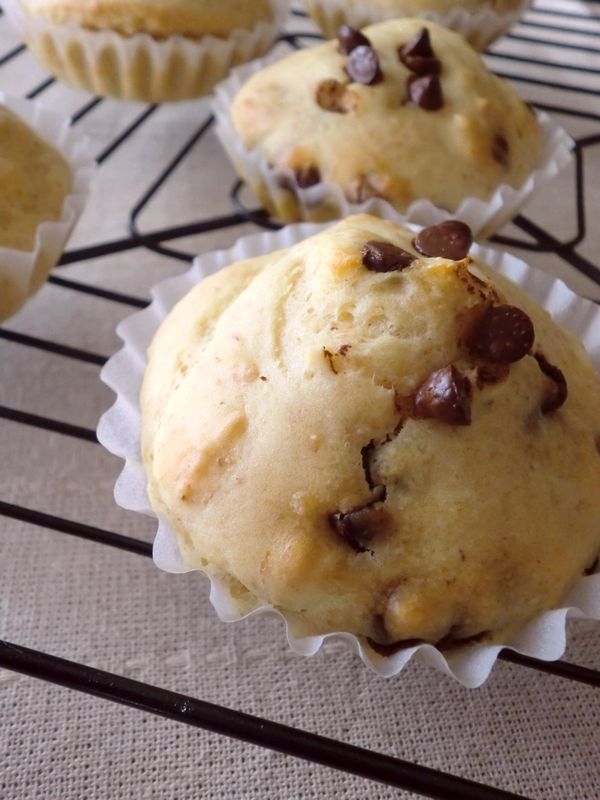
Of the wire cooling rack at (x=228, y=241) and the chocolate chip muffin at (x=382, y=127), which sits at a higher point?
the chocolate chip muffin at (x=382, y=127)

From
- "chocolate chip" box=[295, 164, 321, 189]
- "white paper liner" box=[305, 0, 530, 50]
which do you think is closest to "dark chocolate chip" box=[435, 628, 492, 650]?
"chocolate chip" box=[295, 164, 321, 189]

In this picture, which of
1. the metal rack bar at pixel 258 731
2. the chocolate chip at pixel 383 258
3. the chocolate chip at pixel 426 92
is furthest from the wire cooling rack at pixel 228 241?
the chocolate chip at pixel 383 258

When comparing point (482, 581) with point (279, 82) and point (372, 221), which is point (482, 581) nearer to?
point (372, 221)

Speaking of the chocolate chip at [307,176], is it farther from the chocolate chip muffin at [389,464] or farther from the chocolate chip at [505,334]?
the chocolate chip at [505,334]

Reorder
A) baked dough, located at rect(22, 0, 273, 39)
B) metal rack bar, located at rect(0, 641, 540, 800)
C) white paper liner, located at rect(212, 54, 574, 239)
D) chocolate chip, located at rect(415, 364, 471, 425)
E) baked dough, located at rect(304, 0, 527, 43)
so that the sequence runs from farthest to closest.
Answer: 1. baked dough, located at rect(304, 0, 527, 43)
2. baked dough, located at rect(22, 0, 273, 39)
3. white paper liner, located at rect(212, 54, 574, 239)
4. chocolate chip, located at rect(415, 364, 471, 425)
5. metal rack bar, located at rect(0, 641, 540, 800)

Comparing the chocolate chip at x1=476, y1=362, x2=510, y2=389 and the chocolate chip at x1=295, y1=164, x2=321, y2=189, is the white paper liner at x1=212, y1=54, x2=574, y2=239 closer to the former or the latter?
the chocolate chip at x1=295, y1=164, x2=321, y2=189

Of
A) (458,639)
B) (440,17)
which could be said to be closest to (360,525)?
(458,639)

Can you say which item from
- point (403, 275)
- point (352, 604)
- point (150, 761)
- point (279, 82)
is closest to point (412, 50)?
point (279, 82)
